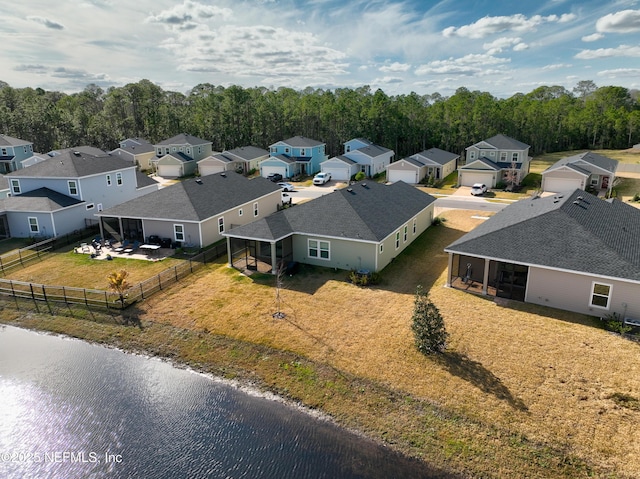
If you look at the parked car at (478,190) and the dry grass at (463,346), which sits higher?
the parked car at (478,190)

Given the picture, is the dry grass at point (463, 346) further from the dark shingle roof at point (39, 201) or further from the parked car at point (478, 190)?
the parked car at point (478, 190)

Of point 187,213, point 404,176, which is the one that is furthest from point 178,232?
point 404,176

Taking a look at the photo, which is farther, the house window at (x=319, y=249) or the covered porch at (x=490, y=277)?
the house window at (x=319, y=249)

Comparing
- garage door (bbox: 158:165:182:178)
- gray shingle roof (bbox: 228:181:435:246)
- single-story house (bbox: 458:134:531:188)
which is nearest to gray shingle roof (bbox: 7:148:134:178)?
gray shingle roof (bbox: 228:181:435:246)

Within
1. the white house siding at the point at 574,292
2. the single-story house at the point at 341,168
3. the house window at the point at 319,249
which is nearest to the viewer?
the white house siding at the point at 574,292

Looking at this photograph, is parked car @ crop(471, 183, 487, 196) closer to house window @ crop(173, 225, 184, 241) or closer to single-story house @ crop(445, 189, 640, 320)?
single-story house @ crop(445, 189, 640, 320)

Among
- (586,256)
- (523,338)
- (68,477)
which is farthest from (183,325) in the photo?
(586,256)

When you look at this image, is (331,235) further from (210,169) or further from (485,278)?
(210,169)

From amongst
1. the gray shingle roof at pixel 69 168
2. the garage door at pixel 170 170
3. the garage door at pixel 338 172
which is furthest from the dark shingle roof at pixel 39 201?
the garage door at pixel 338 172
